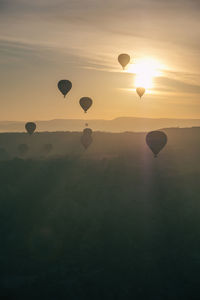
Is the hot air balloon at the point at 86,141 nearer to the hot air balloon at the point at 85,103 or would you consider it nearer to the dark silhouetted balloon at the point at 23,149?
the dark silhouetted balloon at the point at 23,149

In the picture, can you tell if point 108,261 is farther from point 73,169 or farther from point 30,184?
point 73,169

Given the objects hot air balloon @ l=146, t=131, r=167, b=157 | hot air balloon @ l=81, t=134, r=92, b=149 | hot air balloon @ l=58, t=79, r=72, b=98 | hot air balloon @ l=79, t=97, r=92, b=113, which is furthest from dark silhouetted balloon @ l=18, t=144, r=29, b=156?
hot air balloon @ l=146, t=131, r=167, b=157

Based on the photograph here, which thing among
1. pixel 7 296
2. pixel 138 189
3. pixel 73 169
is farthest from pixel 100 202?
pixel 7 296

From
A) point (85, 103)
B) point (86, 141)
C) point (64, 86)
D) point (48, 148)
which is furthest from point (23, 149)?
point (64, 86)

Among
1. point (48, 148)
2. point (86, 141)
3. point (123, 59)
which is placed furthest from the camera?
point (48, 148)

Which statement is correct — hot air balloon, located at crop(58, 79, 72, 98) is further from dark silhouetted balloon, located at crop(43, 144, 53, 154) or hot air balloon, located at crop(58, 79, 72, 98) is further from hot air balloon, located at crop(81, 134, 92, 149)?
dark silhouetted balloon, located at crop(43, 144, 53, 154)

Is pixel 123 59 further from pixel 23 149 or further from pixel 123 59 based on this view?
pixel 23 149
